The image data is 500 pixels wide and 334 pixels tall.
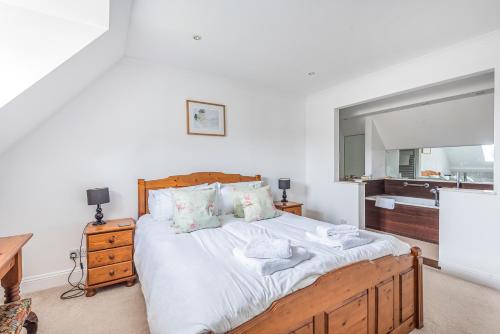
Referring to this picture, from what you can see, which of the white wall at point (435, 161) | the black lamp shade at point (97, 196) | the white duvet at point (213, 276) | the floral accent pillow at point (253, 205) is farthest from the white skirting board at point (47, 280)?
the white wall at point (435, 161)

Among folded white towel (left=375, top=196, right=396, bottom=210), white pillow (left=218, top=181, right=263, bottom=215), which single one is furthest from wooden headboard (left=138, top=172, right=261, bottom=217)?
folded white towel (left=375, top=196, right=396, bottom=210)

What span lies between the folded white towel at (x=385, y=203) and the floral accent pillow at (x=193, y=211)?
326 centimetres

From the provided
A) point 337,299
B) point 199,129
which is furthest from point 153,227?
point 337,299

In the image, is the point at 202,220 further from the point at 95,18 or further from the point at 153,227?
the point at 95,18

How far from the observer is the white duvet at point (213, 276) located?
1.06m

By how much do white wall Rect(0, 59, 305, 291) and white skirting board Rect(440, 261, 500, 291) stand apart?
2.64m

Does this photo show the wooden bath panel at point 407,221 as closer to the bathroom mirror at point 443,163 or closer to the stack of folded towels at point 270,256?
the bathroom mirror at point 443,163

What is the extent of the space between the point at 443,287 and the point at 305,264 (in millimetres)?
1997

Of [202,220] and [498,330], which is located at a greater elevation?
[202,220]

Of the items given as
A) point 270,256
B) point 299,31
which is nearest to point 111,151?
point 270,256

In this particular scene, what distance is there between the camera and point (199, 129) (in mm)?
3266

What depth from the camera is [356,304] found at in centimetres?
147

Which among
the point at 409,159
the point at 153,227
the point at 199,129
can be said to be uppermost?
the point at 199,129

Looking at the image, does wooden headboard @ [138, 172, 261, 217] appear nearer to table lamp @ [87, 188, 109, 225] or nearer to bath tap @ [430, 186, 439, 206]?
table lamp @ [87, 188, 109, 225]
